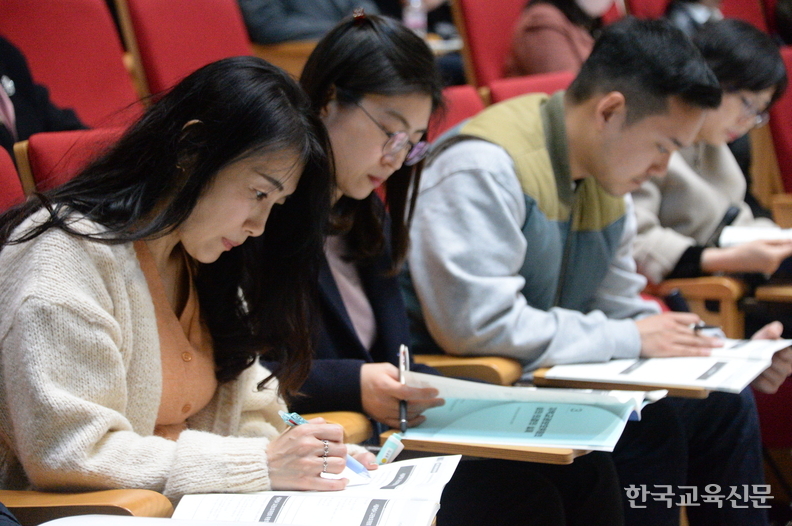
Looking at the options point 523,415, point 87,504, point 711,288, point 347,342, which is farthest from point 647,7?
point 87,504

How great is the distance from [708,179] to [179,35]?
1516 mm

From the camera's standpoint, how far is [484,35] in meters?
2.84

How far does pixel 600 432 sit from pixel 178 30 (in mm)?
1517

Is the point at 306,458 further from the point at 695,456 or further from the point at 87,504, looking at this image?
the point at 695,456

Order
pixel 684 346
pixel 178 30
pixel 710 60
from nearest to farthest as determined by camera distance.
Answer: pixel 684 346 < pixel 178 30 < pixel 710 60

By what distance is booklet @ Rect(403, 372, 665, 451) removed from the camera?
1.19 meters

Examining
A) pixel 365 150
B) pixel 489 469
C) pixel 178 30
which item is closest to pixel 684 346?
pixel 489 469

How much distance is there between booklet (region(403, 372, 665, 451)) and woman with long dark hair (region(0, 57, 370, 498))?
0.22 meters

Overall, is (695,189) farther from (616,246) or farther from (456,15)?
(456,15)

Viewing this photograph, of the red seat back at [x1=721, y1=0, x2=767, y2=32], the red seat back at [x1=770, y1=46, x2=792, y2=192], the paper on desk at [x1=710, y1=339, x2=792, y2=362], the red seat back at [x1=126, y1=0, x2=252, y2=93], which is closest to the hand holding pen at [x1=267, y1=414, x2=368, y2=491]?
the paper on desk at [x1=710, y1=339, x2=792, y2=362]

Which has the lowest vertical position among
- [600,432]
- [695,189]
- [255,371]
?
[695,189]

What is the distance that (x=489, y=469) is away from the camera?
1351 millimetres

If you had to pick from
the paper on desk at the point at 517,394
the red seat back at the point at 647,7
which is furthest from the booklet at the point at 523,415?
the red seat back at the point at 647,7

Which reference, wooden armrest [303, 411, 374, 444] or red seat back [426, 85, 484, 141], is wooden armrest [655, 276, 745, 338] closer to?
red seat back [426, 85, 484, 141]
